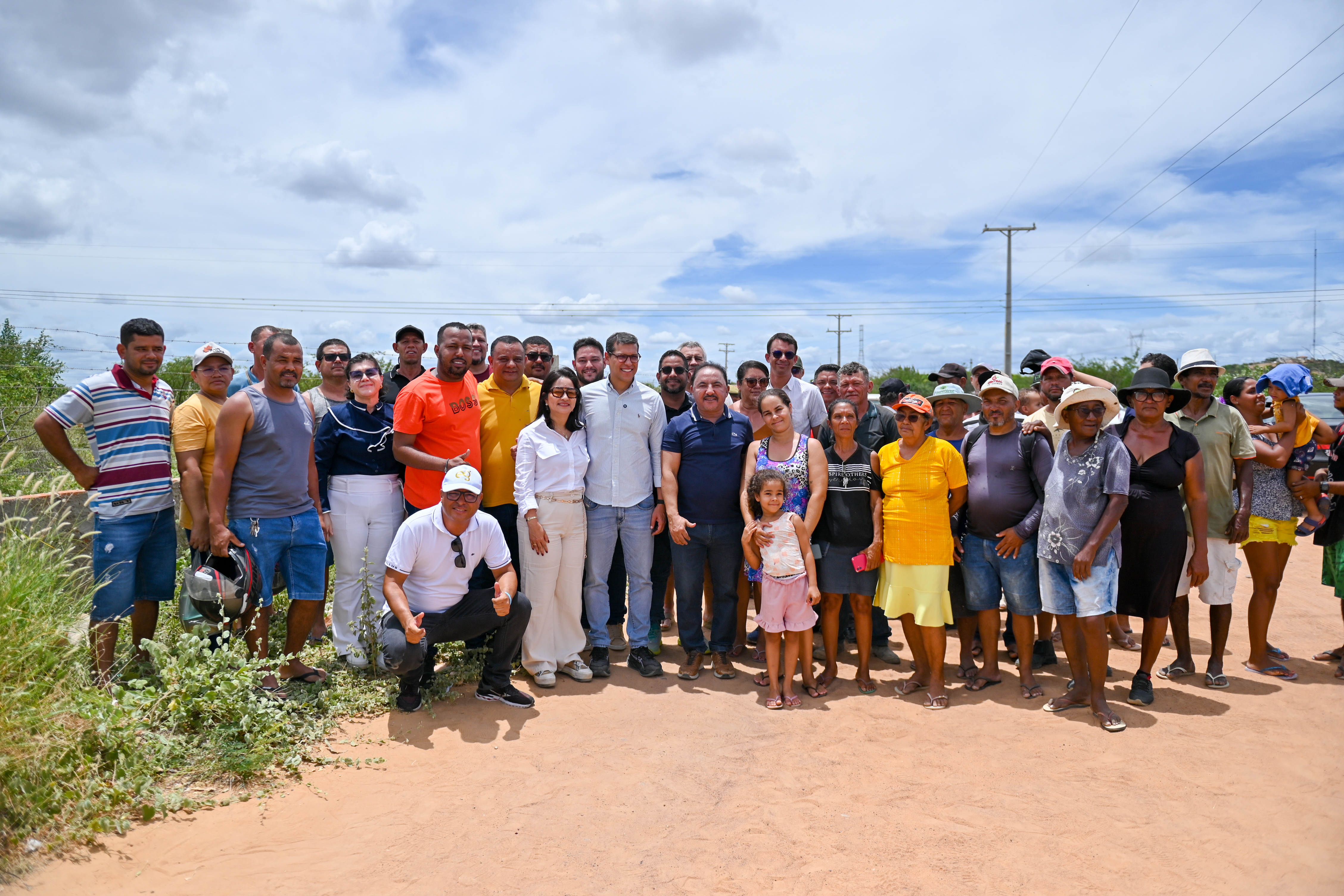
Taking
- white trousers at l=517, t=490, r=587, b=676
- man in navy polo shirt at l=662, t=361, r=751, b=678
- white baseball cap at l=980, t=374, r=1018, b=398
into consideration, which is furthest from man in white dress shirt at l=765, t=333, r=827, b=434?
white trousers at l=517, t=490, r=587, b=676

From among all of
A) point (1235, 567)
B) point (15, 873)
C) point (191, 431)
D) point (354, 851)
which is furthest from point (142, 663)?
point (1235, 567)

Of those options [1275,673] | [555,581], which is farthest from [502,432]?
[1275,673]

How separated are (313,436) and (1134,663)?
624 cm

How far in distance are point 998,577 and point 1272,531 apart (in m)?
2.18

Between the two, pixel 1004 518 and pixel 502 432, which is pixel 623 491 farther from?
pixel 1004 518

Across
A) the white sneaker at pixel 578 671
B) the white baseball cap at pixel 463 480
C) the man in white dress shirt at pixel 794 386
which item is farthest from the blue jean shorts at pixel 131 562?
the man in white dress shirt at pixel 794 386

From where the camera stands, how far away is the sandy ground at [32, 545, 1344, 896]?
3346mm

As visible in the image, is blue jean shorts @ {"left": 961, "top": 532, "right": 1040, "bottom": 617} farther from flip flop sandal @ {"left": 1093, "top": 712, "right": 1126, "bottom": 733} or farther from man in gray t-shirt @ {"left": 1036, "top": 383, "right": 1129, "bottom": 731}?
flip flop sandal @ {"left": 1093, "top": 712, "right": 1126, "bottom": 733}

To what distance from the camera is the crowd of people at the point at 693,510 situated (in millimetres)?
4852

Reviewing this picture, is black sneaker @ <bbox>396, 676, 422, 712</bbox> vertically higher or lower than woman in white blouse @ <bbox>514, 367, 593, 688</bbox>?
lower

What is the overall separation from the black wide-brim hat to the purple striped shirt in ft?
19.8

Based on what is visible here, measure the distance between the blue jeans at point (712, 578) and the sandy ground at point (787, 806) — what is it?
19.9 inches

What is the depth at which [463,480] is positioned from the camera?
4.84 metres

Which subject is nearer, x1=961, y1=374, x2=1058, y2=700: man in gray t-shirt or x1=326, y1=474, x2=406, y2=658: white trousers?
x1=961, y1=374, x2=1058, y2=700: man in gray t-shirt
